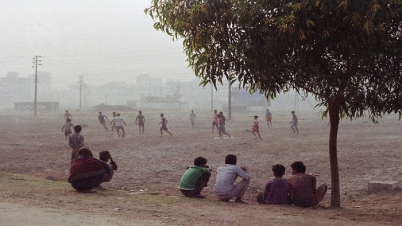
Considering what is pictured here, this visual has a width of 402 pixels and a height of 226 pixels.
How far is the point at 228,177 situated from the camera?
1005cm

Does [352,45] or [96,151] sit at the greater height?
[352,45]

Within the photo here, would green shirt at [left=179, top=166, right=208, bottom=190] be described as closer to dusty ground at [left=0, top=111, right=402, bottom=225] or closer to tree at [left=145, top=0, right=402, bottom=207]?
dusty ground at [left=0, top=111, right=402, bottom=225]

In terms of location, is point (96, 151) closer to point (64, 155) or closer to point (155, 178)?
point (64, 155)

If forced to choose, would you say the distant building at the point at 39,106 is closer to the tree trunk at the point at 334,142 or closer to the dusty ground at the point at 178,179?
the dusty ground at the point at 178,179

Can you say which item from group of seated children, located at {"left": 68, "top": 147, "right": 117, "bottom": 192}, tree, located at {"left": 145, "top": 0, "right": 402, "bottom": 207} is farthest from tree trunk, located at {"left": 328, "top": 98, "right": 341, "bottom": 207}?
group of seated children, located at {"left": 68, "top": 147, "right": 117, "bottom": 192}

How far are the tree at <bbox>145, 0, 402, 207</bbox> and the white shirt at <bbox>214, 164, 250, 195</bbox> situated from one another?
155cm

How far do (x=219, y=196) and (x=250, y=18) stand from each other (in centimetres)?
355

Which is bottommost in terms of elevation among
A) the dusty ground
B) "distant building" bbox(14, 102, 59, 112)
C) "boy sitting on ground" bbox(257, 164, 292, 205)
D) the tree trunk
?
the dusty ground

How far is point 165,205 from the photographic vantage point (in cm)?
926

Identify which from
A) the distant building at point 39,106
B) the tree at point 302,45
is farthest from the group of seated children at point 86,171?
the distant building at point 39,106

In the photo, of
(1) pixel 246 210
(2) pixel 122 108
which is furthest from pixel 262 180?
(2) pixel 122 108

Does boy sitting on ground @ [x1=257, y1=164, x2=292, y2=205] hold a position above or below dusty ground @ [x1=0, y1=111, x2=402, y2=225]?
above

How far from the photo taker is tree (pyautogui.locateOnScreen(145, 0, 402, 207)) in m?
7.85

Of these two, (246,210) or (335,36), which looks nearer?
(335,36)
